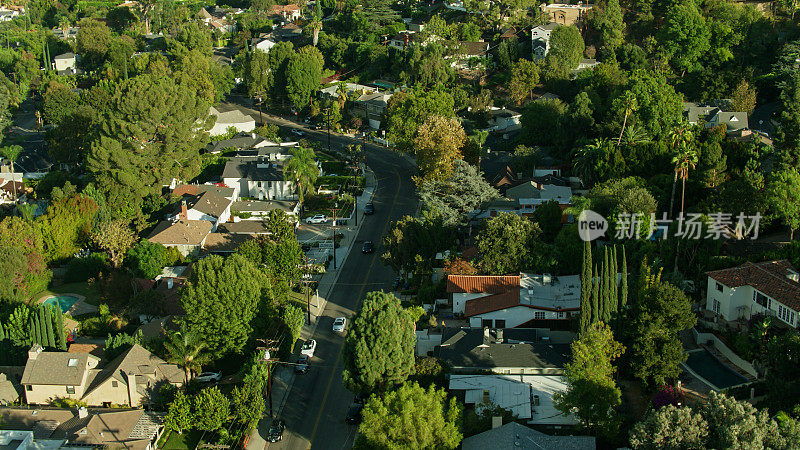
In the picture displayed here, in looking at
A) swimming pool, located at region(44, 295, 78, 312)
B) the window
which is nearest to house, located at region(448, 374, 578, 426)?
the window

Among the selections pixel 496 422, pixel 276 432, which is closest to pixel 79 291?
pixel 276 432

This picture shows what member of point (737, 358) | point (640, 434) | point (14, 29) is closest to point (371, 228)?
point (737, 358)

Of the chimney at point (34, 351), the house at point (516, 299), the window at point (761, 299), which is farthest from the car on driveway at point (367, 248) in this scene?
the window at point (761, 299)

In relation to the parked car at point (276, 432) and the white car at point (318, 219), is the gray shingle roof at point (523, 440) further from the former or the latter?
the white car at point (318, 219)

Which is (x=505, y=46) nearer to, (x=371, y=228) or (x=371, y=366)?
(x=371, y=228)

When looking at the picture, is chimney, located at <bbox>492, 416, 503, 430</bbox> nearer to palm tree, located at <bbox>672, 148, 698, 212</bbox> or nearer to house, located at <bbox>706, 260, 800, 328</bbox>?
house, located at <bbox>706, 260, 800, 328</bbox>

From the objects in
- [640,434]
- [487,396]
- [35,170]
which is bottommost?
[35,170]
